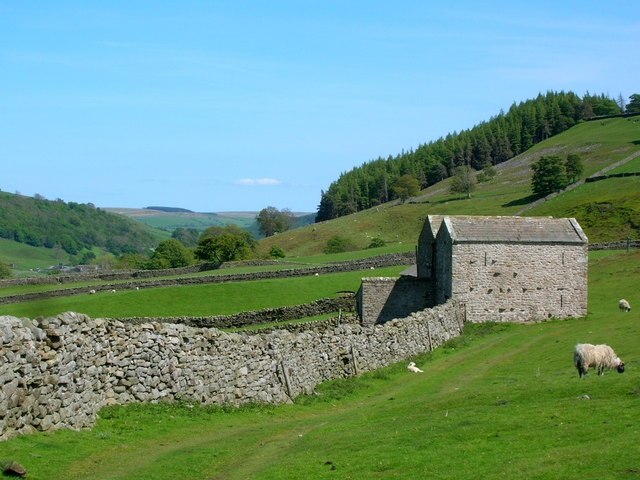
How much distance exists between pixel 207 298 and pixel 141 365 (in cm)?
4605

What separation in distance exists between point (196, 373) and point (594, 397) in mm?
8694

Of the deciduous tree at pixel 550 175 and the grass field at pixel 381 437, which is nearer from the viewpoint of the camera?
the grass field at pixel 381 437

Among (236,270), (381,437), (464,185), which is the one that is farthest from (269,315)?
(464,185)

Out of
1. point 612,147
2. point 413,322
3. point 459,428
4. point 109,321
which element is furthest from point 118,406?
point 612,147

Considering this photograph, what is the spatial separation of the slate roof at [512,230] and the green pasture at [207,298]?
15230 mm

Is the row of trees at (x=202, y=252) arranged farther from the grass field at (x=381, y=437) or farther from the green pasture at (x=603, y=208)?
the grass field at (x=381, y=437)

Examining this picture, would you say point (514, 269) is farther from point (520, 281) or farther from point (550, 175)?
point (550, 175)

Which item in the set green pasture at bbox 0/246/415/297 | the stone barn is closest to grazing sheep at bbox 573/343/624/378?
the stone barn

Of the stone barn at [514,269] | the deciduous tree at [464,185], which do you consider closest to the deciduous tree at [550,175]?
the deciduous tree at [464,185]

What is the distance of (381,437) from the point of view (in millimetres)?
18312

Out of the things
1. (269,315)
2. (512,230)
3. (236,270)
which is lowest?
(269,315)

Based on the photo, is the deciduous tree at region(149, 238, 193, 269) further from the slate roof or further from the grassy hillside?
the slate roof

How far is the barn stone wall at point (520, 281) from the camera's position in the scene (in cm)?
4856

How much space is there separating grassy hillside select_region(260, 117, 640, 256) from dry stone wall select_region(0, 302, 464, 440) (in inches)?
2946
